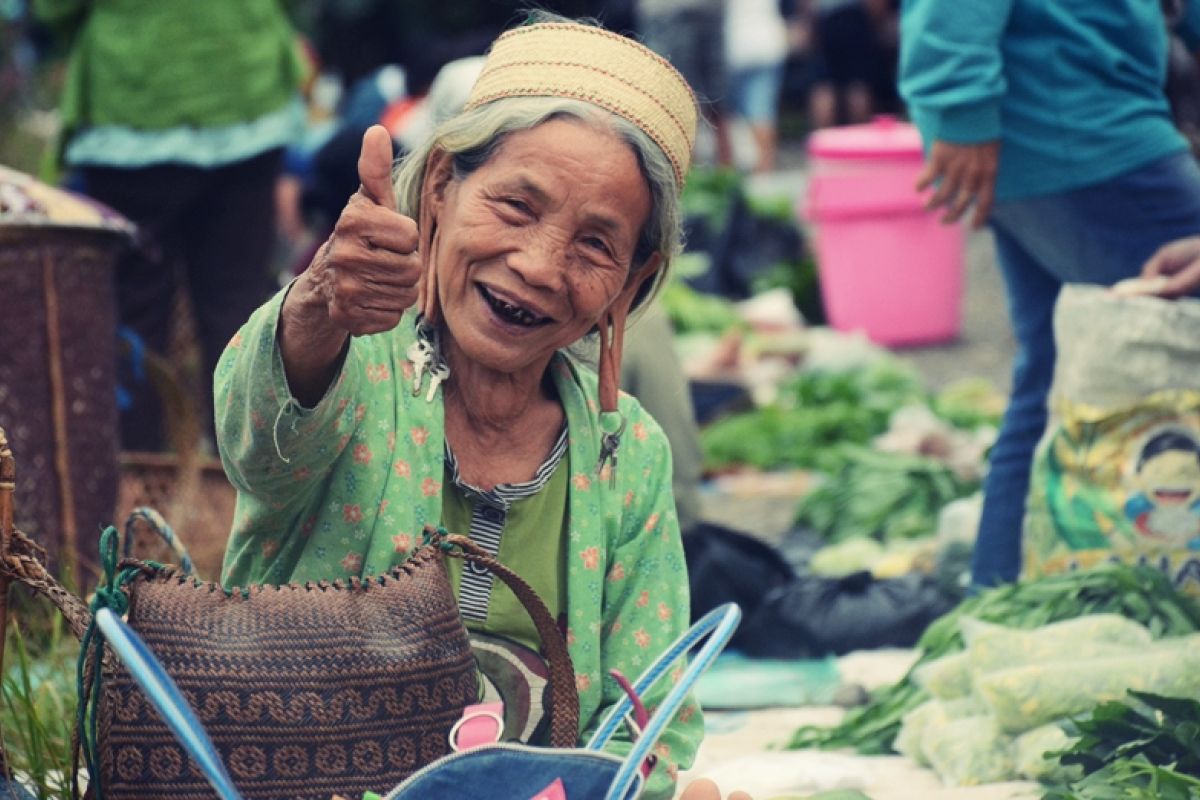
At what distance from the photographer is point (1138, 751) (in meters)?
2.88

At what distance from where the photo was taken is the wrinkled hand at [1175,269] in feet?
11.5

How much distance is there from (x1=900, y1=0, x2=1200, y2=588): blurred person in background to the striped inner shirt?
5.79ft

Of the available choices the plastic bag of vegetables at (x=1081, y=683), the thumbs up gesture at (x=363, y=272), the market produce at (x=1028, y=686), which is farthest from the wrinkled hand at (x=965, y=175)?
the thumbs up gesture at (x=363, y=272)

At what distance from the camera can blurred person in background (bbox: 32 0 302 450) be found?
17.0 feet

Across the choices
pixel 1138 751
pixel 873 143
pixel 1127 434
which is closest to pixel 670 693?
pixel 1138 751

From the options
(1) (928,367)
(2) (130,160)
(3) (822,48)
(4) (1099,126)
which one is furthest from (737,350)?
(3) (822,48)

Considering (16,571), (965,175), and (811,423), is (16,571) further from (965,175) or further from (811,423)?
(811,423)

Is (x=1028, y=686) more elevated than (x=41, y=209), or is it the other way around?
(x=41, y=209)

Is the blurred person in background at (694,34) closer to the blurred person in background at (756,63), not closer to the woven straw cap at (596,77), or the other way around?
the blurred person in background at (756,63)

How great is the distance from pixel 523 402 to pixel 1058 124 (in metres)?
1.80

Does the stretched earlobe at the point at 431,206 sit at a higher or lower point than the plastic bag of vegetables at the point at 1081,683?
higher

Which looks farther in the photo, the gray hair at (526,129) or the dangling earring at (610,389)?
the dangling earring at (610,389)

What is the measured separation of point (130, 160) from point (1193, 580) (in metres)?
3.15

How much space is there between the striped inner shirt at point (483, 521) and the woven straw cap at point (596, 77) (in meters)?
0.48
